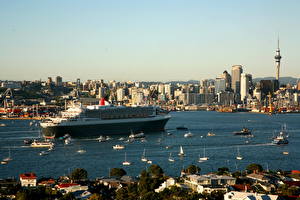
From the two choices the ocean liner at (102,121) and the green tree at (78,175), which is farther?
the ocean liner at (102,121)

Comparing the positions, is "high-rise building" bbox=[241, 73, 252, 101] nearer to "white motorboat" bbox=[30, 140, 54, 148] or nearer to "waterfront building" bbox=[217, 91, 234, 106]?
"waterfront building" bbox=[217, 91, 234, 106]

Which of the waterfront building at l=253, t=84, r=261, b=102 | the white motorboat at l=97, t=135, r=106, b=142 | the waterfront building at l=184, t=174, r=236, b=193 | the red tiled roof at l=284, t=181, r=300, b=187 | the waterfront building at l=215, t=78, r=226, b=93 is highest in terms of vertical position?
the waterfront building at l=215, t=78, r=226, b=93

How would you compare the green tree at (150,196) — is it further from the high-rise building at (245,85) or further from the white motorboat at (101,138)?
the high-rise building at (245,85)

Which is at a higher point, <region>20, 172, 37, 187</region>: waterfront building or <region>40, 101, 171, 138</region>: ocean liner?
<region>40, 101, 171, 138</region>: ocean liner

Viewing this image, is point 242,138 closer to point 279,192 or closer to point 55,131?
point 55,131

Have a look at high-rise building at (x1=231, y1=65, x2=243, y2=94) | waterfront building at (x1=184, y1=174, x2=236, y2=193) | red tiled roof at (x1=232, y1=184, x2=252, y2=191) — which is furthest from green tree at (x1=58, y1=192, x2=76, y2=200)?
high-rise building at (x1=231, y1=65, x2=243, y2=94)

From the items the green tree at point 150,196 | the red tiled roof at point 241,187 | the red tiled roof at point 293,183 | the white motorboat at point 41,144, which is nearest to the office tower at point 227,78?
the white motorboat at point 41,144

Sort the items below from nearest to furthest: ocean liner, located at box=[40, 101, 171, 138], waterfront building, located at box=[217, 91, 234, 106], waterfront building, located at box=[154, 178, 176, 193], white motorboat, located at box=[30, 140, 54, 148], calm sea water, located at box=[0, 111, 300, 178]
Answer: waterfront building, located at box=[154, 178, 176, 193] < calm sea water, located at box=[0, 111, 300, 178] < white motorboat, located at box=[30, 140, 54, 148] < ocean liner, located at box=[40, 101, 171, 138] < waterfront building, located at box=[217, 91, 234, 106]

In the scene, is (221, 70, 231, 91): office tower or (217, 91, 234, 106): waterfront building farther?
(221, 70, 231, 91): office tower
